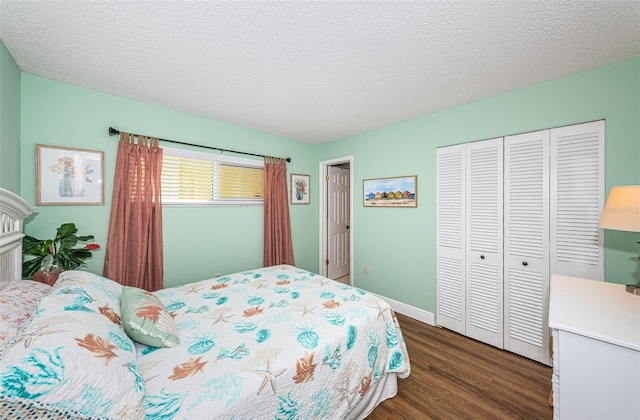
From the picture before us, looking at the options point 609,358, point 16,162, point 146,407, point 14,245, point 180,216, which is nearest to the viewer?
point 146,407

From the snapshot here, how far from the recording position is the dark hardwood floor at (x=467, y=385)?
62.6 inches

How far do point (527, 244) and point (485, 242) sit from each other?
32 centimetres

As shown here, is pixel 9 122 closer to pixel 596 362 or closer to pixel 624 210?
pixel 596 362

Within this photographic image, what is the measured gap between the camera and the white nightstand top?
3.42 ft

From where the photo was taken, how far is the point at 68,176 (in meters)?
2.08

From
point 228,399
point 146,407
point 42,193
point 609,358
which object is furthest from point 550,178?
point 42,193

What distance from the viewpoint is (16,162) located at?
1.80 meters

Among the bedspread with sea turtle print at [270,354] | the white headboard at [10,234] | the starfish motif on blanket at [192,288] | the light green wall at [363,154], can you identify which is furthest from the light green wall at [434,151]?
the white headboard at [10,234]

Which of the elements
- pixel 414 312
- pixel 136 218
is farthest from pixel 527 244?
pixel 136 218

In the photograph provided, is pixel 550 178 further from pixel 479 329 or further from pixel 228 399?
pixel 228 399

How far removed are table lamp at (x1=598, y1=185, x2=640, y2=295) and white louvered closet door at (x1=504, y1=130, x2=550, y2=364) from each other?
26.1 inches

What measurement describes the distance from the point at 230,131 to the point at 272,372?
2.82 metres

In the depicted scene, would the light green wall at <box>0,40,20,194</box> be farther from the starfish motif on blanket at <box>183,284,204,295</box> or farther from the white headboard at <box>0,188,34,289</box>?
the starfish motif on blanket at <box>183,284,204,295</box>

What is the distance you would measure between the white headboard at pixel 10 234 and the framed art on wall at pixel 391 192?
128 inches
